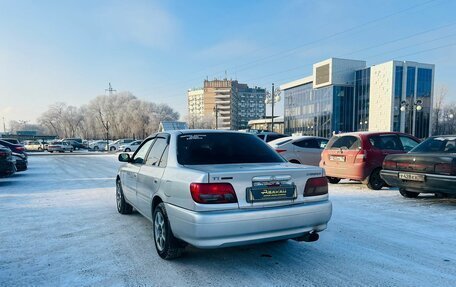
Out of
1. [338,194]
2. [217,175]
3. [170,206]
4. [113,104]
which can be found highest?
[113,104]

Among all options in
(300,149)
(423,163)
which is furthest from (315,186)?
(300,149)

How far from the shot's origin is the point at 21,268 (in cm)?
369

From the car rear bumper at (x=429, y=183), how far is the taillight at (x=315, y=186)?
12.7ft

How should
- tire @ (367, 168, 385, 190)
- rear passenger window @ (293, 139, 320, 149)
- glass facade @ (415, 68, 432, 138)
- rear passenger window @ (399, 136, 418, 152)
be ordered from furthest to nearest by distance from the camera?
glass facade @ (415, 68, 432, 138)
rear passenger window @ (293, 139, 320, 149)
rear passenger window @ (399, 136, 418, 152)
tire @ (367, 168, 385, 190)

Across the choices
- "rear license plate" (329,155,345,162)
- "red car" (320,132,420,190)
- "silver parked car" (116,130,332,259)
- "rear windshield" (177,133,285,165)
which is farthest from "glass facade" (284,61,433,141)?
"silver parked car" (116,130,332,259)

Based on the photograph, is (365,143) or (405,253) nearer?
(405,253)

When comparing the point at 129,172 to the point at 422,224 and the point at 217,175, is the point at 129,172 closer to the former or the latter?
the point at 217,175

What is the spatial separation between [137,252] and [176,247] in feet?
2.54

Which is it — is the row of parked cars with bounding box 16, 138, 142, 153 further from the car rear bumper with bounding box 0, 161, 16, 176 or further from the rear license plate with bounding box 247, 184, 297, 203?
the rear license plate with bounding box 247, 184, 297, 203

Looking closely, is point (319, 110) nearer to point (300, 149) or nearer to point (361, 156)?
point (300, 149)

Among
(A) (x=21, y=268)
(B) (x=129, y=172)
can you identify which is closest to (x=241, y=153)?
(B) (x=129, y=172)

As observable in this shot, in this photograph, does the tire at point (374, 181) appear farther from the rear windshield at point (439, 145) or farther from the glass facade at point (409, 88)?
the glass facade at point (409, 88)

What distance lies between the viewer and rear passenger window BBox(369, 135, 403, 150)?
8.95 meters

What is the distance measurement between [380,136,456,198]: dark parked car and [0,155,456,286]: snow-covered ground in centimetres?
49
